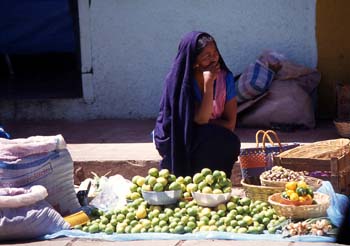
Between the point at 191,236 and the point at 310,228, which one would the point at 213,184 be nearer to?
the point at 191,236

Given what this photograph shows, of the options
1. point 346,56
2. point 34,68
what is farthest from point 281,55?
point 34,68

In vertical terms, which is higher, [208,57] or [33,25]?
[208,57]

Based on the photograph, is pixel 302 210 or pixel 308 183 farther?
pixel 308 183

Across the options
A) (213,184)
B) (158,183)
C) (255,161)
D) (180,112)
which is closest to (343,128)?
(255,161)

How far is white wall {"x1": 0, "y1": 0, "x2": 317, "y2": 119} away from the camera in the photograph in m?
9.08

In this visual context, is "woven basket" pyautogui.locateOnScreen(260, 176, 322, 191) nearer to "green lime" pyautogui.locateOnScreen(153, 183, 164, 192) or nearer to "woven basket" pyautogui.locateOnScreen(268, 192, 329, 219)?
"woven basket" pyautogui.locateOnScreen(268, 192, 329, 219)

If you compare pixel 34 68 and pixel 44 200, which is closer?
pixel 44 200

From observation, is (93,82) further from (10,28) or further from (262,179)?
(262,179)

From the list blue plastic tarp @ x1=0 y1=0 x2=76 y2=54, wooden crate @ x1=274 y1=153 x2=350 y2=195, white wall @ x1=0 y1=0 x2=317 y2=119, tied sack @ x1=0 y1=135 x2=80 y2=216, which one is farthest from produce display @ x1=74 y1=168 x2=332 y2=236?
blue plastic tarp @ x1=0 y1=0 x2=76 y2=54

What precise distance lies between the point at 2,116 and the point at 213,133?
148 inches

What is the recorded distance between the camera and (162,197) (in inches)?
230

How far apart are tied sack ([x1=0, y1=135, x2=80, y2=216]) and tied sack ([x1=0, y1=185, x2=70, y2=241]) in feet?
0.44

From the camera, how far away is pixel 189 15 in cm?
918

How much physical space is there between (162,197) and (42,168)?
2.71ft
